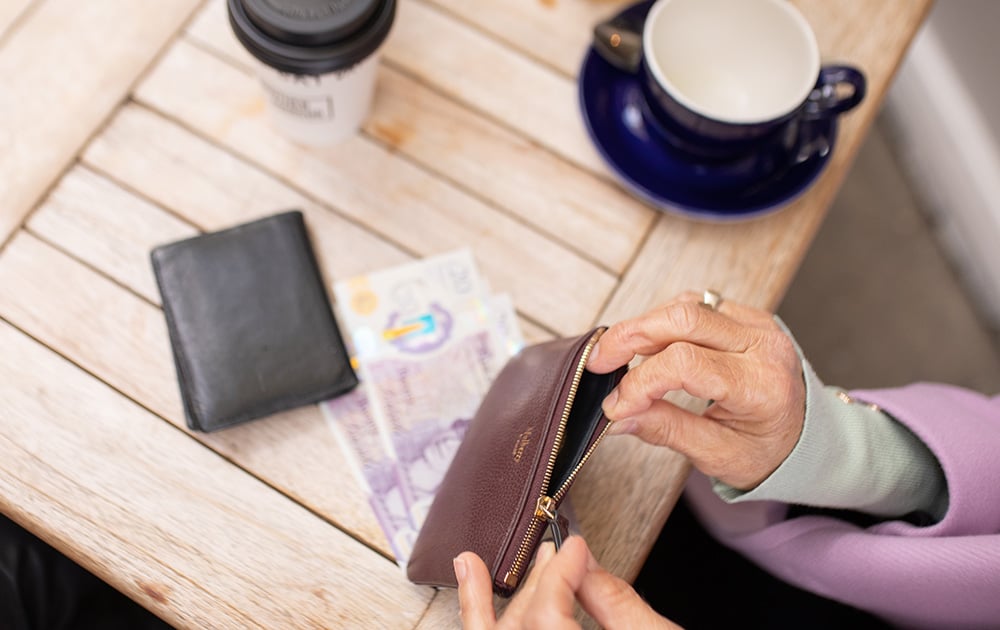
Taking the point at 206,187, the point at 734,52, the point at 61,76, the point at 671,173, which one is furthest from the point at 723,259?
the point at 61,76

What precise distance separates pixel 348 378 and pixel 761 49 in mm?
598

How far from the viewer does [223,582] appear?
0.77 m

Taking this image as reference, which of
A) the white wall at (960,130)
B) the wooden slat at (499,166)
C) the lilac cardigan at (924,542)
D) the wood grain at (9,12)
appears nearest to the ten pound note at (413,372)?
the wooden slat at (499,166)

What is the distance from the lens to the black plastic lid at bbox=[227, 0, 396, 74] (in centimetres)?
79

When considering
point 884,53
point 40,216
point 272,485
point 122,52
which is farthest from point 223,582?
point 884,53

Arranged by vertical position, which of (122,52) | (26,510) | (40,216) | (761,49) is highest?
(761,49)

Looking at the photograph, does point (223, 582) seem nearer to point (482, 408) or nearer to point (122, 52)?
point (482, 408)

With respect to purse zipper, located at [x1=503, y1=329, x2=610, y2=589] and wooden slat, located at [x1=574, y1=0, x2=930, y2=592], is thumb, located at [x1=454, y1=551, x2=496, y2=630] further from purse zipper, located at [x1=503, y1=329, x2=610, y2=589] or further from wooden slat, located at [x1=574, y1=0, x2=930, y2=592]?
wooden slat, located at [x1=574, y1=0, x2=930, y2=592]

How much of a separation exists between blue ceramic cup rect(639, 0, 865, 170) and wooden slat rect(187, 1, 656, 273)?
0.11m

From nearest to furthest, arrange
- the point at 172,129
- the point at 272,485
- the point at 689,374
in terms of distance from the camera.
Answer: the point at 689,374
the point at 272,485
the point at 172,129

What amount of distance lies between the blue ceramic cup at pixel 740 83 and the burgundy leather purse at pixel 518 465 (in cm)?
30

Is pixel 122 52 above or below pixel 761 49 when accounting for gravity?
below

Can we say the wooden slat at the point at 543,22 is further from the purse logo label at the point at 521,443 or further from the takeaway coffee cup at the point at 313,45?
the purse logo label at the point at 521,443

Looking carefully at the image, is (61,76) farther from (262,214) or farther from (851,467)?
(851,467)
